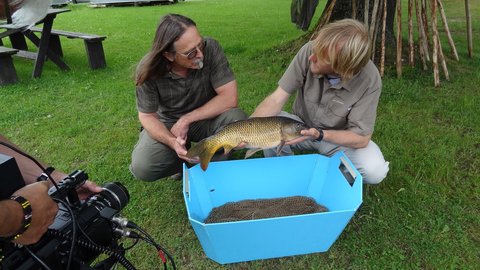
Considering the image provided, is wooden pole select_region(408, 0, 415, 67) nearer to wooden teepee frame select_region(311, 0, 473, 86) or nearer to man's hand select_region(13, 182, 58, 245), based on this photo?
wooden teepee frame select_region(311, 0, 473, 86)

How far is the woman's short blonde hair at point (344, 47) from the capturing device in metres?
2.21

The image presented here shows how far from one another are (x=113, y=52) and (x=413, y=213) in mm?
6163

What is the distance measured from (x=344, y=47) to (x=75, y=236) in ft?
5.64

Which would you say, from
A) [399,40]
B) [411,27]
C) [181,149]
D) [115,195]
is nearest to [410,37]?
[411,27]

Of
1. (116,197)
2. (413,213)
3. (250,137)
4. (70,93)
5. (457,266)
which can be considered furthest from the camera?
(70,93)

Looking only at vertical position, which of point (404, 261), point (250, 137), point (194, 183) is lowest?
point (404, 261)

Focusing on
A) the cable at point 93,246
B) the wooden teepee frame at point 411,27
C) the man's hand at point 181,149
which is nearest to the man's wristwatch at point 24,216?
the cable at point 93,246

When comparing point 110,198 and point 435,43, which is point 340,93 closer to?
point 110,198

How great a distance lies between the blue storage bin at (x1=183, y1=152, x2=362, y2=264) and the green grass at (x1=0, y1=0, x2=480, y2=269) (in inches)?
6.9

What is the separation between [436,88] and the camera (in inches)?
181

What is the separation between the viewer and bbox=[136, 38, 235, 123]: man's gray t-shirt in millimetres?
2717

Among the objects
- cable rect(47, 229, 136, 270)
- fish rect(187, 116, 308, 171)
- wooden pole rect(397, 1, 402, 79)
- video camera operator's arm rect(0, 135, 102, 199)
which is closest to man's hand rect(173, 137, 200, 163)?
fish rect(187, 116, 308, 171)

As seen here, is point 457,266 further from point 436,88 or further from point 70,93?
point 70,93

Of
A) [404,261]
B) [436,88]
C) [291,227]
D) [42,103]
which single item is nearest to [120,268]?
[291,227]
